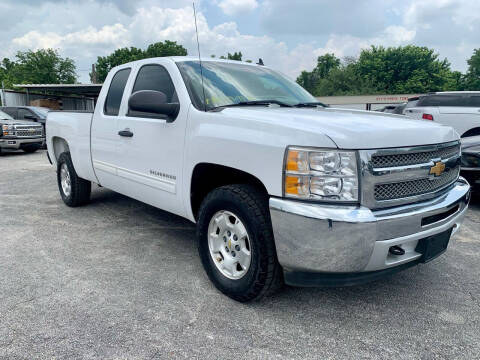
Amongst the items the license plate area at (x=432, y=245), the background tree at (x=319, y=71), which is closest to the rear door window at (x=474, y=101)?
the license plate area at (x=432, y=245)

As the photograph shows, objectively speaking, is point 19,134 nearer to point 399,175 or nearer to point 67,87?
point 399,175

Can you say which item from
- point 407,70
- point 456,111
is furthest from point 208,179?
point 407,70

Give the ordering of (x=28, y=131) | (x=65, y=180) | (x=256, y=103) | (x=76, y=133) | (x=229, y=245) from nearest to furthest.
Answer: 1. (x=229, y=245)
2. (x=256, y=103)
3. (x=76, y=133)
4. (x=65, y=180)
5. (x=28, y=131)

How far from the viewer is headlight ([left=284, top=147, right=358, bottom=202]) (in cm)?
215

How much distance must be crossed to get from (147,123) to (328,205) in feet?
6.47

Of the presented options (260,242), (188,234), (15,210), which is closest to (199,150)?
(260,242)

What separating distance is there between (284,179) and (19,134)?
41.7ft

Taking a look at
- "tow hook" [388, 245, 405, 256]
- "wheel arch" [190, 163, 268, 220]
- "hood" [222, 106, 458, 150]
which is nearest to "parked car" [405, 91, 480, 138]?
"hood" [222, 106, 458, 150]

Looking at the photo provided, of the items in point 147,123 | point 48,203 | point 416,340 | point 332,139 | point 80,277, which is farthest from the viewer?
point 48,203

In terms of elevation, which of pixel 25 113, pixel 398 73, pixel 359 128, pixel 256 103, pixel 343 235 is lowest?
pixel 25 113

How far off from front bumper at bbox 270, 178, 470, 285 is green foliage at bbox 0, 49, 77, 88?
64004 millimetres

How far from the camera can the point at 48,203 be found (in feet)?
18.8

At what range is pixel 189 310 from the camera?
8.66 ft

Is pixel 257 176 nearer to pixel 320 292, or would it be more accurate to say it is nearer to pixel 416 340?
pixel 320 292
